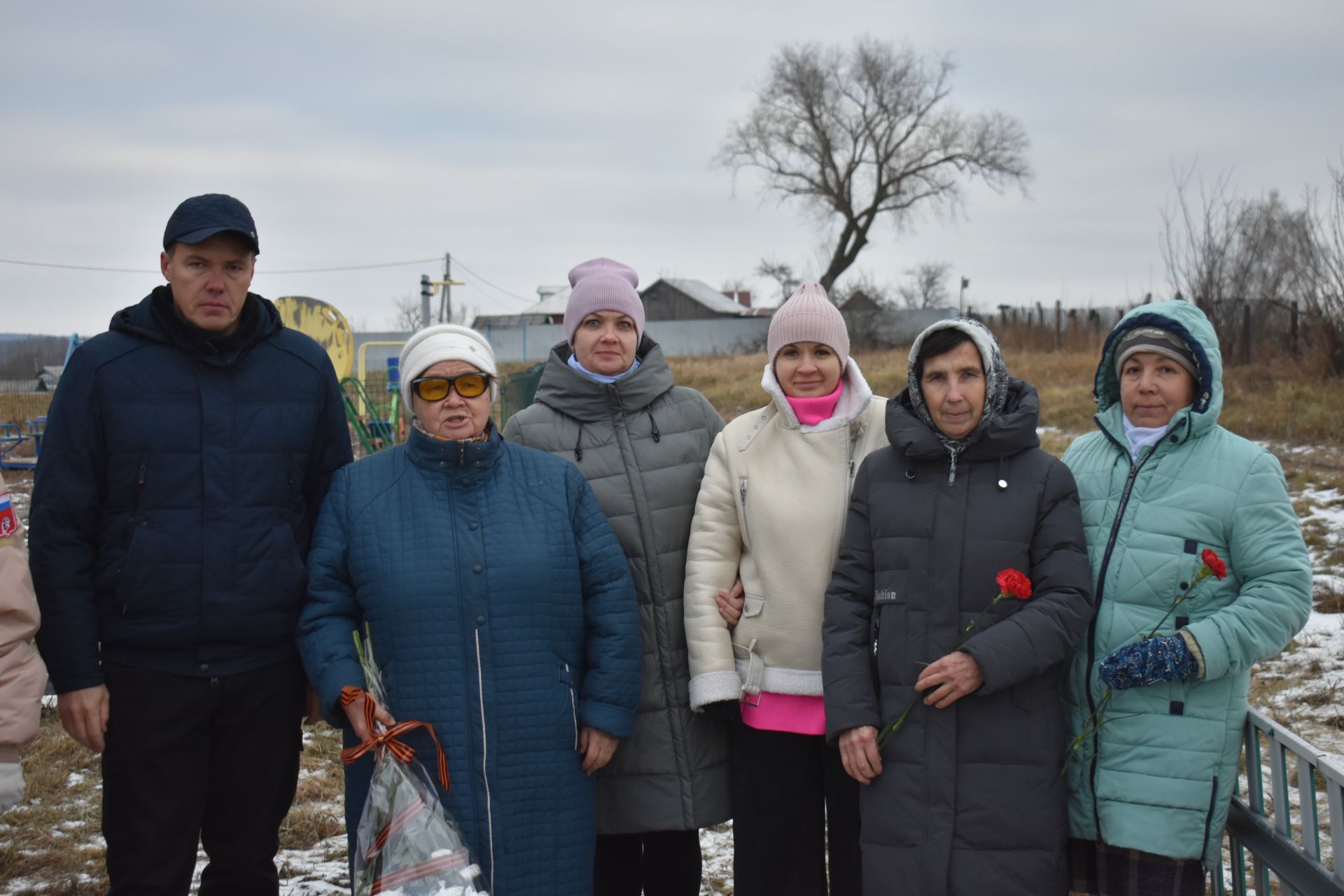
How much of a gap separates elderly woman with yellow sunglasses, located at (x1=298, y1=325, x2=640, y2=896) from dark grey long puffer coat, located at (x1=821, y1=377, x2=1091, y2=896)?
0.61 metres

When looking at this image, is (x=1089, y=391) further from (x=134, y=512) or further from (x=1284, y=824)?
(x=134, y=512)

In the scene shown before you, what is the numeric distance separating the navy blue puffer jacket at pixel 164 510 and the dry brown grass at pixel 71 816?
1.31 m

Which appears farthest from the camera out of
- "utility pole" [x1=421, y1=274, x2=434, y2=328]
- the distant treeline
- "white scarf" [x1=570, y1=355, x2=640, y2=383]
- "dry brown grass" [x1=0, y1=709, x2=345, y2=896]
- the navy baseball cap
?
the distant treeline

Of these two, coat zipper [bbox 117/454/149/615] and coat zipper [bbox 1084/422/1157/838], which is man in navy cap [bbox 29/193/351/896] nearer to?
coat zipper [bbox 117/454/149/615]

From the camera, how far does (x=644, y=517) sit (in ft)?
9.67

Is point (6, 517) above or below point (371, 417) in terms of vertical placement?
below

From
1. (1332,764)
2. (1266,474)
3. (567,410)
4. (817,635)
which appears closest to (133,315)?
(567,410)

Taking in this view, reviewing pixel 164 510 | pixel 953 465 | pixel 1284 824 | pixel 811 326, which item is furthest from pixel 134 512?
pixel 1284 824

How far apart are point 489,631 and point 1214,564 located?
161 centimetres

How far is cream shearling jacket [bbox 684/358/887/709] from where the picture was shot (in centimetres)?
273

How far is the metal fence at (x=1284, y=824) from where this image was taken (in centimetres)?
217

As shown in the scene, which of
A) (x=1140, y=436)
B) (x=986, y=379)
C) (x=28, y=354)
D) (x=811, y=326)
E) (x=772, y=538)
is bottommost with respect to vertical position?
(x=772, y=538)

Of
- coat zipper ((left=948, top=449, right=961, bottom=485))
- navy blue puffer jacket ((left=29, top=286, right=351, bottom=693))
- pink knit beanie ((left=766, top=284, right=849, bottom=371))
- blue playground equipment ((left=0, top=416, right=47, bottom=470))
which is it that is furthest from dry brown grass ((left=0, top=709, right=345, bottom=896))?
blue playground equipment ((left=0, top=416, right=47, bottom=470))

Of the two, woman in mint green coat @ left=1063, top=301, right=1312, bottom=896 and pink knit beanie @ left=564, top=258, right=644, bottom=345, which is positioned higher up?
pink knit beanie @ left=564, top=258, right=644, bottom=345
